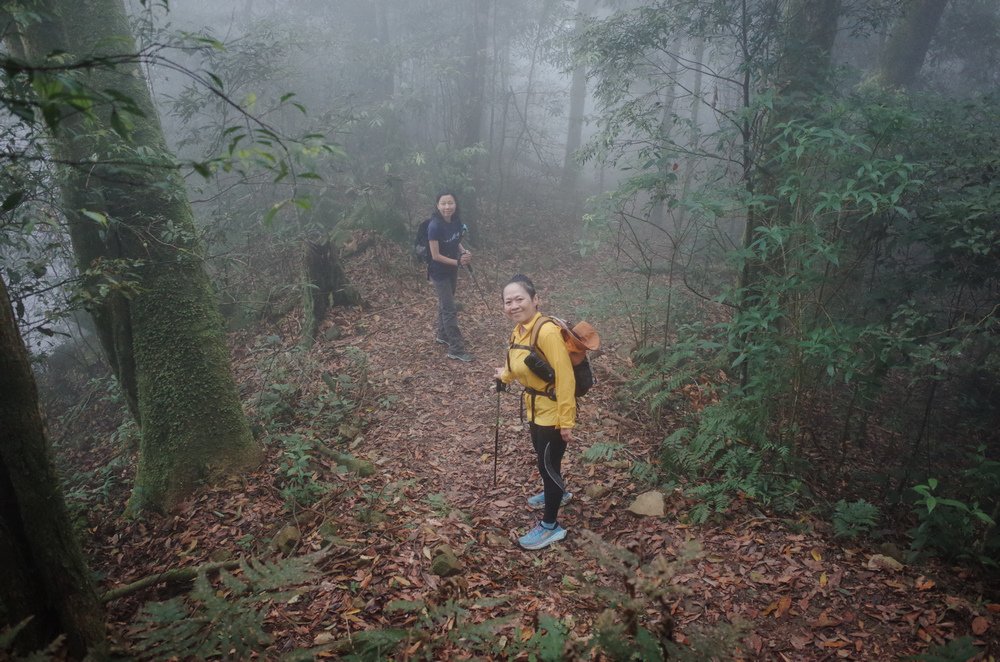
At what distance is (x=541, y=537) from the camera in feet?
15.5

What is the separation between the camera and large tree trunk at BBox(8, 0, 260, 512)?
524 centimetres

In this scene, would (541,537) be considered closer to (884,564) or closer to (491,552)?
(491,552)

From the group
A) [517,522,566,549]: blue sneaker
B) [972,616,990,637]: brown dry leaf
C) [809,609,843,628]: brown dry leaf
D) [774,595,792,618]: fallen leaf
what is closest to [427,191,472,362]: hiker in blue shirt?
[517,522,566,549]: blue sneaker

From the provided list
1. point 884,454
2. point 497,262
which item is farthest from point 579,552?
point 497,262

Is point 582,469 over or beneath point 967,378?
beneath

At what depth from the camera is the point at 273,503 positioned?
505 cm

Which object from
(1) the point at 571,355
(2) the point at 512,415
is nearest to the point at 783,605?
(1) the point at 571,355

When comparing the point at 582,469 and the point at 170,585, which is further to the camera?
the point at 582,469

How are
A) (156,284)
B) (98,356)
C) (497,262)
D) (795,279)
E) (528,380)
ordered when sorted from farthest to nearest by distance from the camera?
(497,262) → (98,356) → (156,284) → (795,279) → (528,380)

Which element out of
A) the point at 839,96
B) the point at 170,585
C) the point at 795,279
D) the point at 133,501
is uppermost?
the point at 839,96

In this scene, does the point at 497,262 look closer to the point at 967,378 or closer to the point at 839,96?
the point at 839,96

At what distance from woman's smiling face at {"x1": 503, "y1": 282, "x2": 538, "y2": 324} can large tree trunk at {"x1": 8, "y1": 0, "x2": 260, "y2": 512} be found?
138 inches

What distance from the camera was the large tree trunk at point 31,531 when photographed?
2.39 metres

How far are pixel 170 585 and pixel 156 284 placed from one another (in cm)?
308
